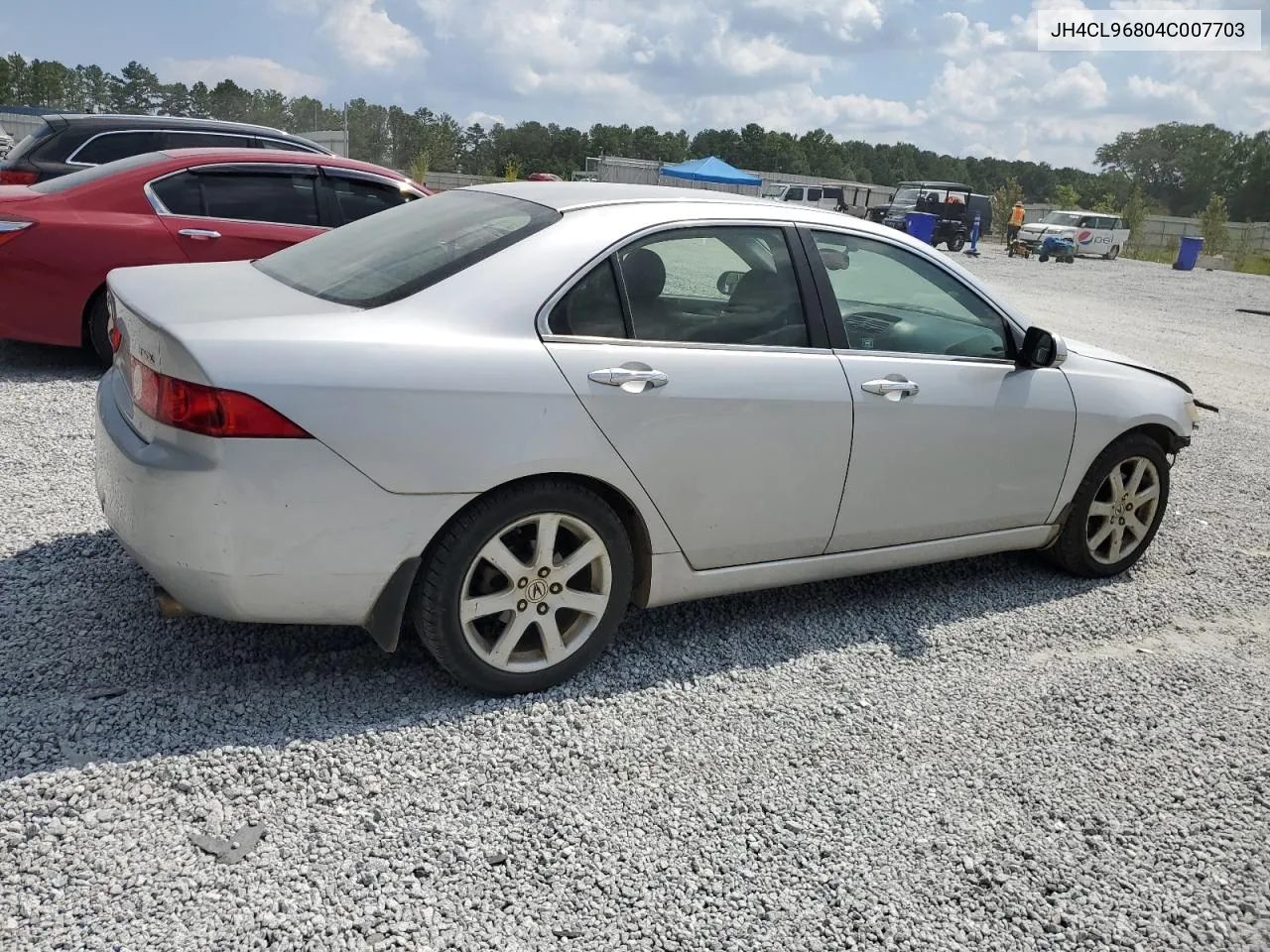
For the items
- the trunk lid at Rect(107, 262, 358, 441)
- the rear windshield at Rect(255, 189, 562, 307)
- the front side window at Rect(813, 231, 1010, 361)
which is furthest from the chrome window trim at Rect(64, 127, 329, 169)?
the front side window at Rect(813, 231, 1010, 361)

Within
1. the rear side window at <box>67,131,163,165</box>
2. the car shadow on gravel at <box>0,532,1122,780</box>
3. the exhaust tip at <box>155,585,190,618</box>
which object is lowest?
the car shadow on gravel at <box>0,532,1122,780</box>

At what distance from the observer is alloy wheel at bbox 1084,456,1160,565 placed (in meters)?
4.83

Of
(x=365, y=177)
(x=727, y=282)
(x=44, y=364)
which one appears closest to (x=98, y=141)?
(x=44, y=364)

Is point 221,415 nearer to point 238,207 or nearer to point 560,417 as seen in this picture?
point 560,417

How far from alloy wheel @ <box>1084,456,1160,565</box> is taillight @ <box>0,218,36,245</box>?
6.41 metres

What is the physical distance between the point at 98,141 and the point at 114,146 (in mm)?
142

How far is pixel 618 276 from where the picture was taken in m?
3.46

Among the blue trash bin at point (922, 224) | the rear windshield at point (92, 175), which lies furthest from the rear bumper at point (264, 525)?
the blue trash bin at point (922, 224)

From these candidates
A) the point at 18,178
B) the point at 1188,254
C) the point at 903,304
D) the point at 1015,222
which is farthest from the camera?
the point at 1015,222

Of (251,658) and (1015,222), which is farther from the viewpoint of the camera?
(1015,222)

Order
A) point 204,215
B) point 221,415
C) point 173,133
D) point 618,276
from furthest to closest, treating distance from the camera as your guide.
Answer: point 173,133, point 204,215, point 618,276, point 221,415

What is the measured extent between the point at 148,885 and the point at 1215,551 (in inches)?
208

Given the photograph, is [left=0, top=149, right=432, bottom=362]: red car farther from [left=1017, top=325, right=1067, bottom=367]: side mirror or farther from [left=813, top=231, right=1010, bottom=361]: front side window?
[left=1017, top=325, right=1067, bottom=367]: side mirror

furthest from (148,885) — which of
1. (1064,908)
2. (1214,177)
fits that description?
(1214,177)
